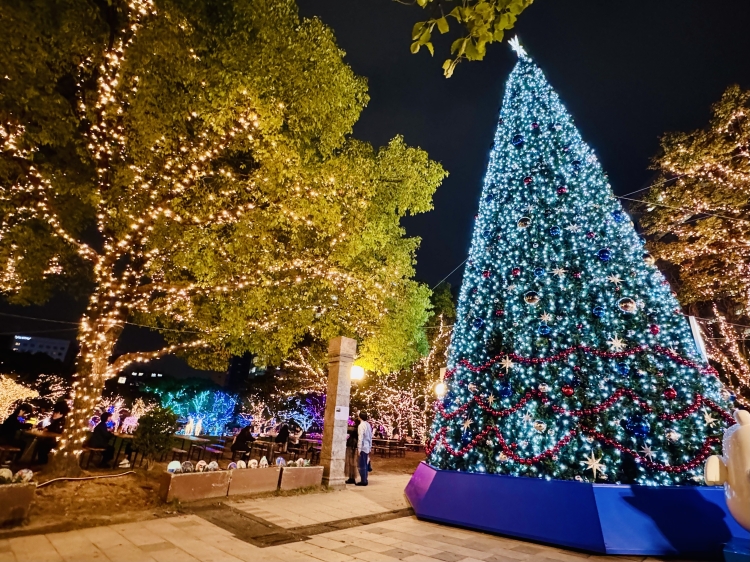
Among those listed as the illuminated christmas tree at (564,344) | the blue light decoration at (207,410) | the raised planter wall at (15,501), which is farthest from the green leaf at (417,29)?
the blue light decoration at (207,410)

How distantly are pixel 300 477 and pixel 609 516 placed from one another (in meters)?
5.83

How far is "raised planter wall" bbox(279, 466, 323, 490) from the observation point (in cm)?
823

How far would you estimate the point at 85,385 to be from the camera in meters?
7.98

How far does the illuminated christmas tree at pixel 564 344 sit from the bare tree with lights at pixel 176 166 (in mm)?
3696

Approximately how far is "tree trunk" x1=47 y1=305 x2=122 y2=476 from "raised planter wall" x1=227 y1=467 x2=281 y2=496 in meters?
3.21

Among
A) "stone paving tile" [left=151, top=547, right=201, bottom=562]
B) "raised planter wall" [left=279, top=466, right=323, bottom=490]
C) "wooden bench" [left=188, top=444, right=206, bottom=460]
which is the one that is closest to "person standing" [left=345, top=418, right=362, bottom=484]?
"raised planter wall" [left=279, top=466, right=323, bottom=490]

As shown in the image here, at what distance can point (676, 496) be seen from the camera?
17.4 feet

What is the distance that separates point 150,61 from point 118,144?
2.00 m

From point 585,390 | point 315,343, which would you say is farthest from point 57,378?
point 585,390

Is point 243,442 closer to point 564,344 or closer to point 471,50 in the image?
point 564,344

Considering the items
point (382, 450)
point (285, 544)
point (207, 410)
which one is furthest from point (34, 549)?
point (207, 410)

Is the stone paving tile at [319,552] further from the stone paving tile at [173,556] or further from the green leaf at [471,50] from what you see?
the green leaf at [471,50]

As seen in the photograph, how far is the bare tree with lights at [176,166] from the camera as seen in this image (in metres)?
6.76

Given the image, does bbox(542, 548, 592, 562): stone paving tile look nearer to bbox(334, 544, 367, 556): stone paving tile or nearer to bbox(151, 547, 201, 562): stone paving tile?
bbox(334, 544, 367, 556): stone paving tile
